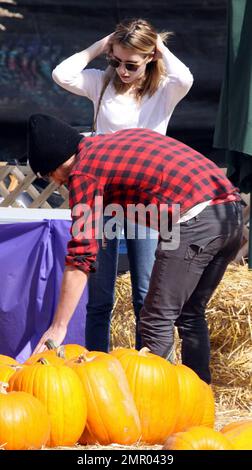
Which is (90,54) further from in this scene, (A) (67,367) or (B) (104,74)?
(A) (67,367)

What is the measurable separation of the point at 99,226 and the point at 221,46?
4221 mm

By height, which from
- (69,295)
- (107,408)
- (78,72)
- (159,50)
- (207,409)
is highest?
(159,50)

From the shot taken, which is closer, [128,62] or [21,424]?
[21,424]

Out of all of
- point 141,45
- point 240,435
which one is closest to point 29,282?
point 141,45

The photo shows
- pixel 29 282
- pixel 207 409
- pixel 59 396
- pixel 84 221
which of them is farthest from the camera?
pixel 29 282

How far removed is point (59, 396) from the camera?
341cm

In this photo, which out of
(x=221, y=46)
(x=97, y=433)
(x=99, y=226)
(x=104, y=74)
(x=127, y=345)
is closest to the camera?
(x=97, y=433)

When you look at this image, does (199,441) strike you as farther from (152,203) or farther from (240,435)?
(152,203)

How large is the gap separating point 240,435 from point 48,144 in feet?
4.16

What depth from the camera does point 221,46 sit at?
7.63m

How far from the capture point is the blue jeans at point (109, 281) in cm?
461
